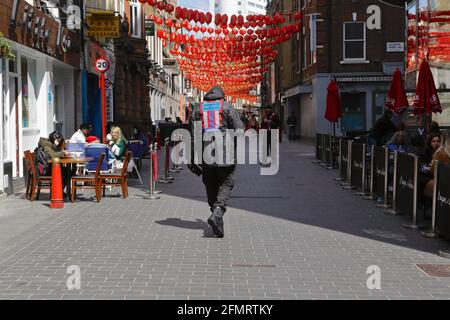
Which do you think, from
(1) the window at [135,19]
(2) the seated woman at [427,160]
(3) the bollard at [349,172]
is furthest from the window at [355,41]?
(2) the seated woman at [427,160]

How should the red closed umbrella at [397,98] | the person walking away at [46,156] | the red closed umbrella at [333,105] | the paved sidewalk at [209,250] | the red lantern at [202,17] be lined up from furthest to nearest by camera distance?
1. the red lantern at [202,17]
2. the red closed umbrella at [333,105]
3. the red closed umbrella at [397,98]
4. the person walking away at [46,156]
5. the paved sidewalk at [209,250]

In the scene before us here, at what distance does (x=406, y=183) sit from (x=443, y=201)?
1.98 m

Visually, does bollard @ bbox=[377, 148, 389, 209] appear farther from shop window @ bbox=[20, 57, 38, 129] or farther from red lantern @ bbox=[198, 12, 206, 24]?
red lantern @ bbox=[198, 12, 206, 24]

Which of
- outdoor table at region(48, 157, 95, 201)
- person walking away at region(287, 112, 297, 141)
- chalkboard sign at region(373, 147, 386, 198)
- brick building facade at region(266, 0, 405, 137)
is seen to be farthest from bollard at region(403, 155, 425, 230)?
person walking away at region(287, 112, 297, 141)

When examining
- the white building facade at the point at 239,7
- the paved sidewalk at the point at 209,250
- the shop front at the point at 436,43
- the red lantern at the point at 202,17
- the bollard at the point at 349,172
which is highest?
the white building facade at the point at 239,7

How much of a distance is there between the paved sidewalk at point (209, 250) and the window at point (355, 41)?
22224 millimetres

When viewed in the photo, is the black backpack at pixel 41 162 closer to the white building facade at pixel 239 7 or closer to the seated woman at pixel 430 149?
the seated woman at pixel 430 149

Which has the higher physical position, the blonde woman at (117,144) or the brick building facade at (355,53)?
the brick building facade at (355,53)

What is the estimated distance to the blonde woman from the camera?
1550 centimetres

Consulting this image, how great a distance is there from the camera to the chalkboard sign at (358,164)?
552 inches

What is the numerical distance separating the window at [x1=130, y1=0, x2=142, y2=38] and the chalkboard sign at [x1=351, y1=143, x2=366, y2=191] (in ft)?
66.7

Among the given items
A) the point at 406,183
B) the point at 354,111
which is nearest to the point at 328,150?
the point at 406,183
